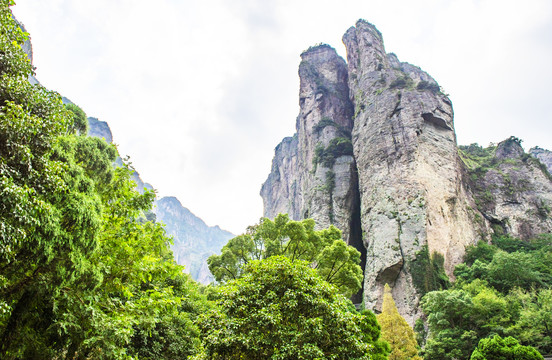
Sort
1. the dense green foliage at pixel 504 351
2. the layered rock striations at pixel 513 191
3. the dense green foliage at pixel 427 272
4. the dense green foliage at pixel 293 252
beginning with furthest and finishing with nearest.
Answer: the layered rock striations at pixel 513 191 → the dense green foliage at pixel 427 272 → the dense green foliage at pixel 293 252 → the dense green foliage at pixel 504 351

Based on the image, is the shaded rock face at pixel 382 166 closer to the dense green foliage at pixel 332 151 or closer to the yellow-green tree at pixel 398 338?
the dense green foliage at pixel 332 151

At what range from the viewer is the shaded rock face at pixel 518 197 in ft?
112

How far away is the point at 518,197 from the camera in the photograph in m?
36.2

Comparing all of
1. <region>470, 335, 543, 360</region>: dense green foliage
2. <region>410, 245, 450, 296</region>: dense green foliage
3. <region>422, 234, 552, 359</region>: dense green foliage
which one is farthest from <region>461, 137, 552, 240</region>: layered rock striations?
<region>470, 335, 543, 360</region>: dense green foliage

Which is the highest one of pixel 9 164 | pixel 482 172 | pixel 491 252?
pixel 482 172

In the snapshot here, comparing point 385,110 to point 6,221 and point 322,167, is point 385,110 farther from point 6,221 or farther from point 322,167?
point 6,221

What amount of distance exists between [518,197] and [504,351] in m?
32.4

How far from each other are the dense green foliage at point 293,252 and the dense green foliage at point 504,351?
6.32 metres

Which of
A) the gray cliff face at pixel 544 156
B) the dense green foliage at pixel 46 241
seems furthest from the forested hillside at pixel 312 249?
the gray cliff face at pixel 544 156

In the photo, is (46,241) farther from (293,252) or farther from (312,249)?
(312,249)

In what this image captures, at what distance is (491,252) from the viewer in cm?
2877

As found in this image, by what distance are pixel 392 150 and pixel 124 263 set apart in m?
31.5

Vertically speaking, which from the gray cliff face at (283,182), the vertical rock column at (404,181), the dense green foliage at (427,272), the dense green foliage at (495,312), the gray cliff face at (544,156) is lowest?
the dense green foliage at (495,312)

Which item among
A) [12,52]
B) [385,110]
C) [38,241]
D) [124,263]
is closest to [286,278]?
[124,263]
